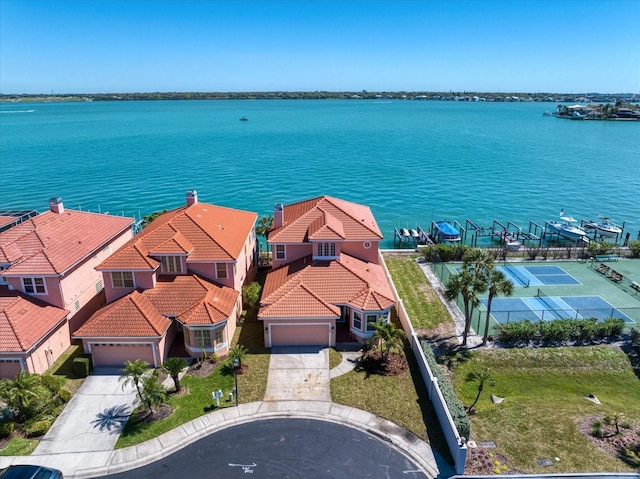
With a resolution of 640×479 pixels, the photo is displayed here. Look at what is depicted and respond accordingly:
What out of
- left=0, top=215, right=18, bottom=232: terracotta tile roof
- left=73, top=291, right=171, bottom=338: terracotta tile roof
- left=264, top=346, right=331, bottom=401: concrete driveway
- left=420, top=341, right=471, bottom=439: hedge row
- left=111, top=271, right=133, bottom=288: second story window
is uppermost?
left=0, top=215, right=18, bottom=232: terracotta tile roof

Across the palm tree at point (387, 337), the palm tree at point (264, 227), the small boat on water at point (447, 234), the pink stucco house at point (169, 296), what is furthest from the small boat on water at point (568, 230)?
the pink stucco house at point (169, 296)

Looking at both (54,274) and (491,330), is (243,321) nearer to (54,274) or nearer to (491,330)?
(54,274)

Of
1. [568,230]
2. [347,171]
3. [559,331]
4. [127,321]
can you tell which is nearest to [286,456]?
[127,321]

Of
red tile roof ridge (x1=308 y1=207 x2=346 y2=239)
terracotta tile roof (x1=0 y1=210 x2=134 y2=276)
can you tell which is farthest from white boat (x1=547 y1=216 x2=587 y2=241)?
terracotta tile roof (x1=0 y1=210 x2=134 y2=276)

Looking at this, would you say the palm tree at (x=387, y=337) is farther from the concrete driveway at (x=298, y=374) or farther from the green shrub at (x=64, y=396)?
the green shrub at (x=64, y=396)

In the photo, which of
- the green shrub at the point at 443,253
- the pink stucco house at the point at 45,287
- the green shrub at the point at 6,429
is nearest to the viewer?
the green shrub at the point at 6,429

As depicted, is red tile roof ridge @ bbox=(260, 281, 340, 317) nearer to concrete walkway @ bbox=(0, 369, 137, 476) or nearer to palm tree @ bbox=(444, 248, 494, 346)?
palm tree @ bbox=(444, 248, 494, 346)
